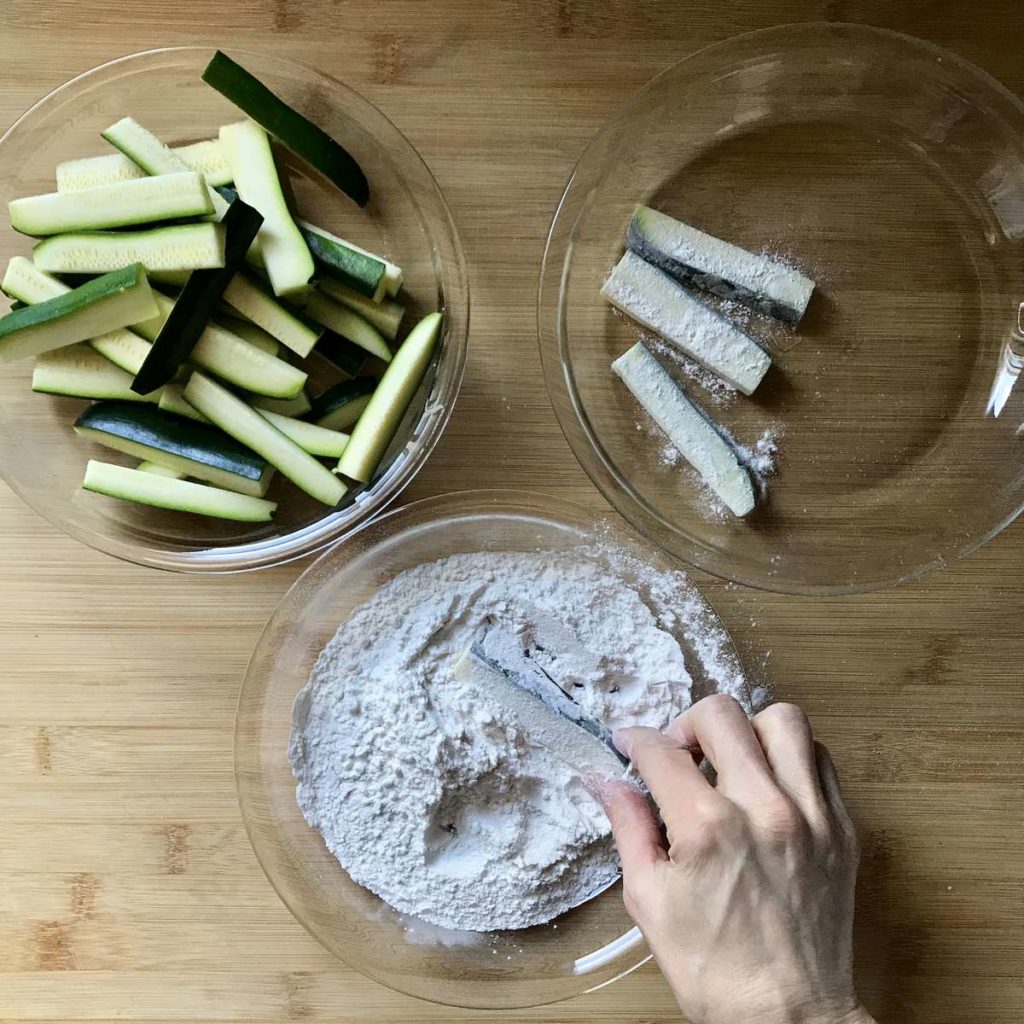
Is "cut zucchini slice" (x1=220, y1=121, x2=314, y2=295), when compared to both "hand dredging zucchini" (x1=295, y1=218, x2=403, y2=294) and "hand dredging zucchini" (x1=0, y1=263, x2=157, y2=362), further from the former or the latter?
"hand dredging zucchini" (x1=0, y1=263, x2=157, y2=362)

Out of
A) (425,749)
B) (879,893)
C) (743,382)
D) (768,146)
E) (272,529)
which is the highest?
(768,146)

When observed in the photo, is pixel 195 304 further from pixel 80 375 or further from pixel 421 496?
pixel 421 496

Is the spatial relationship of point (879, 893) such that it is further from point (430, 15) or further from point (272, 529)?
point (430, 15)

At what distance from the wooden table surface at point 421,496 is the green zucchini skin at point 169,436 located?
0.20 metres

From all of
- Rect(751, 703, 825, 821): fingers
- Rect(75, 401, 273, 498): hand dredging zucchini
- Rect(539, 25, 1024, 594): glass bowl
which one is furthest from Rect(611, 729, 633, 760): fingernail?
Rect(75, 401, 273, 498): hand dredging zucchini

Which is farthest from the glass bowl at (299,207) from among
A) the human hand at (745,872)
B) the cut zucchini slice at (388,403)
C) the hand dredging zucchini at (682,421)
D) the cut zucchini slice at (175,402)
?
the human hand at (745,872)

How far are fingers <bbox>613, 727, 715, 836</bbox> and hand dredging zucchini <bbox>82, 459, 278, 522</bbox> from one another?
0.62 m

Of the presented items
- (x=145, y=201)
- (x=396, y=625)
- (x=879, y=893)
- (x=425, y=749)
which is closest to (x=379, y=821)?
(x=425, y=749)

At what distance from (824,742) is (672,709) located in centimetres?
28

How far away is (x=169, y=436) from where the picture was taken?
1388 millimetres

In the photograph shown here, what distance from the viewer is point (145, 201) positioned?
131cm

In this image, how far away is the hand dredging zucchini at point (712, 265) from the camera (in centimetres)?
144

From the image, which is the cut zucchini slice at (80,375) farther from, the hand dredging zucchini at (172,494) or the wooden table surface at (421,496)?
the wooden table surface at (421,496)

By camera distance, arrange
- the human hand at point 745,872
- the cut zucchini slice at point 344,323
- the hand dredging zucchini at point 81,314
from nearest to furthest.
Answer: the human hand at point 745,872 < the hand dredging zucchini at point 81,314 < the cut zucchini slice at point 344,323
